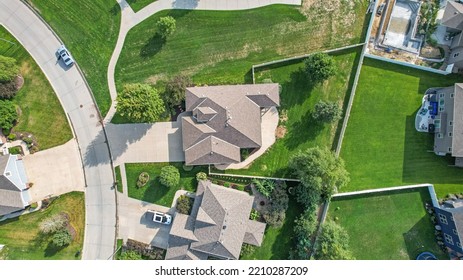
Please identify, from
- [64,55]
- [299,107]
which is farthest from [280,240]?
[64,55]

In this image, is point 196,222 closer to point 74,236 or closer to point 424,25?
point 74,236

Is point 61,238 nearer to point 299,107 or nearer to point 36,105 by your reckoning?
point 36,105

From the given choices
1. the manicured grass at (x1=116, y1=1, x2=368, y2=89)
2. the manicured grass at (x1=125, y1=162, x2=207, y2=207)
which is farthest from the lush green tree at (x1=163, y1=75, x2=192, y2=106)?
the manicured grass at (x1=125, y1=162, x2=207, y2=207)

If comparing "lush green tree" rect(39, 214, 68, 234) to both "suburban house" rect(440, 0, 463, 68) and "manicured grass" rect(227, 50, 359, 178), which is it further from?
"suburban house" rect(440, 0, 463, 68)

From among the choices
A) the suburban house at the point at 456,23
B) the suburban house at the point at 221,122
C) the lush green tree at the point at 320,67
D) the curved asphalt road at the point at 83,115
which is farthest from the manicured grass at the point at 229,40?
the suburban house at the point at 456,23

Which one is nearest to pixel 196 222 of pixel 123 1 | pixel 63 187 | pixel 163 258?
pixel 163 258
